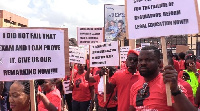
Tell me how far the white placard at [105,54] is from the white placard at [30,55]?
2.31m

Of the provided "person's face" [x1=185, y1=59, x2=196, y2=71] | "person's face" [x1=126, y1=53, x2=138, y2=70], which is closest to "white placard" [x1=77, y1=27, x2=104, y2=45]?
"person's face" [x1=185, y1=59, x2=196, y2=71]

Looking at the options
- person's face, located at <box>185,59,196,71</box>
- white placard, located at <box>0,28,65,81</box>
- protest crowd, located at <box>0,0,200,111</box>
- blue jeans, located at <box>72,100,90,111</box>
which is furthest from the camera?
blue jeans, located at <box>72,100,90,111</box>

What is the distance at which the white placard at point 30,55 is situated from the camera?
128 inches

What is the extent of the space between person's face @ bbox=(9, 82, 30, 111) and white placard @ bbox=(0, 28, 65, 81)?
0.15 metres

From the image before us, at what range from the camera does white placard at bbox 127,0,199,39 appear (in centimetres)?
298

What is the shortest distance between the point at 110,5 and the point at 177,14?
8294mm

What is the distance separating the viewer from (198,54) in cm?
1415

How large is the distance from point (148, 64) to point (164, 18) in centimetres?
50

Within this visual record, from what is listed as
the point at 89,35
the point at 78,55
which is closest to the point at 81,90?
the point at 78,55

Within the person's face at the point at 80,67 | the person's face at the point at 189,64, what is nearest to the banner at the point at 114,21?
the person's face at the point at 80,67

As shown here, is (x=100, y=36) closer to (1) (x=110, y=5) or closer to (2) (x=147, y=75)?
(1) (x=110, y=5)

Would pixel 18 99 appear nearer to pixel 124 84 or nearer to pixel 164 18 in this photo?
pixel 164 18

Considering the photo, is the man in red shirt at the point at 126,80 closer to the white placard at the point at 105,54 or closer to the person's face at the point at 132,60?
the person's face at the point at 132,60

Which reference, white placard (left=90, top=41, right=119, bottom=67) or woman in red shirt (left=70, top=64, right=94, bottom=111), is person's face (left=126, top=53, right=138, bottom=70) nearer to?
white placard (left=90, top=41, right=119, bottom=67)
